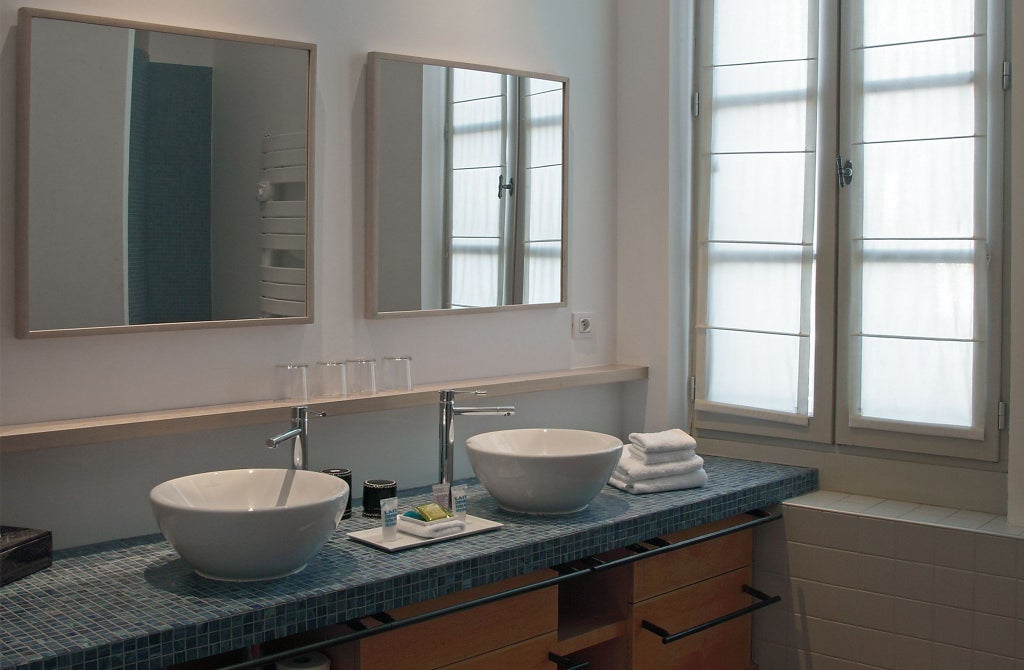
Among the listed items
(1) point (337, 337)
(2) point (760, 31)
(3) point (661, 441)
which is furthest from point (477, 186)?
(2) point (760, 31)

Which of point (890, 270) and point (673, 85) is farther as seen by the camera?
point (673, 85)

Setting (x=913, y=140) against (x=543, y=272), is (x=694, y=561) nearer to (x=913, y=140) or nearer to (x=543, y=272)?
(x=543, y=272)

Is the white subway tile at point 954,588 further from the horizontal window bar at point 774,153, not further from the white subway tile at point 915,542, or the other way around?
the horizontal window bar at point 774,153

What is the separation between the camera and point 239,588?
2.01 meters

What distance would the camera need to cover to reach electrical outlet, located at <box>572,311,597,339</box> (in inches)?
134

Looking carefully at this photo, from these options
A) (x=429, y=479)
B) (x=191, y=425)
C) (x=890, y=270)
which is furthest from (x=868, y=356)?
(x=191, y=425)

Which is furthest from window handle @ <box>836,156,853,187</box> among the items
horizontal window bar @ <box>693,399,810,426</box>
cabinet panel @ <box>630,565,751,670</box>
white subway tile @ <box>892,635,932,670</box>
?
white subway tile @ <box>892,635,932,670</box>

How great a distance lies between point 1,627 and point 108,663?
23cm

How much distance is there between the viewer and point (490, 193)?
3.03m

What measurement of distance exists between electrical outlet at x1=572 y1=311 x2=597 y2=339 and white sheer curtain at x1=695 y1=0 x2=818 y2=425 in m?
0.34

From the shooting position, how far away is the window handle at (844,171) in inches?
120

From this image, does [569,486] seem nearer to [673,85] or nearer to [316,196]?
[316,196]

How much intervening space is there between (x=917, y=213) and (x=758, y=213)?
0.48 m

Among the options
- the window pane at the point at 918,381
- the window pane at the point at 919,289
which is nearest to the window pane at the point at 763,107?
the window pane at the point at 919,289
